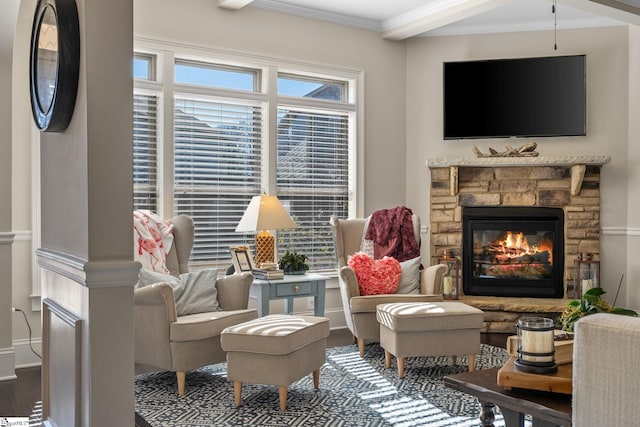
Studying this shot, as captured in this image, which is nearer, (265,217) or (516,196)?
(265,217)

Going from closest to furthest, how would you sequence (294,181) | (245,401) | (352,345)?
(245,401) → (352,345) → (294,181)

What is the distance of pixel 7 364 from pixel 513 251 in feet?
13.9

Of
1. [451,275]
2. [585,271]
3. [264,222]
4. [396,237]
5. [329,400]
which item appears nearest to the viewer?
[329,400]

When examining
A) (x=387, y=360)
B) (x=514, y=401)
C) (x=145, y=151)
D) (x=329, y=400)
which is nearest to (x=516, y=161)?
(x=387, y=360)

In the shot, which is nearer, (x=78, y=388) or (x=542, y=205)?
(x=78, y=388)

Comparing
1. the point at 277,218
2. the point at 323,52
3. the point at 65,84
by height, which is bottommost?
the point at 277,218

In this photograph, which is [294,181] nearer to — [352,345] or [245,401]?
[352,345]

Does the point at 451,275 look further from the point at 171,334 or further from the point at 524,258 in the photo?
the point at 171,334

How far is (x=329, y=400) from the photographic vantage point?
3455 mm

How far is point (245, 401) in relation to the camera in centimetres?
343

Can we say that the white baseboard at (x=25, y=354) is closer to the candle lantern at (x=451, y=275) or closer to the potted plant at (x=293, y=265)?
the potted plant at (x=293, y=265)

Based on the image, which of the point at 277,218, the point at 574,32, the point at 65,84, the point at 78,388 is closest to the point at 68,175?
the point at 65,84

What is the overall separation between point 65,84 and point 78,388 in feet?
3.37

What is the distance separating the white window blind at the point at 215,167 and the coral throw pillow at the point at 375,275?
1.11 meters
